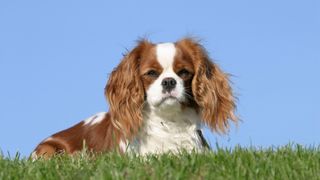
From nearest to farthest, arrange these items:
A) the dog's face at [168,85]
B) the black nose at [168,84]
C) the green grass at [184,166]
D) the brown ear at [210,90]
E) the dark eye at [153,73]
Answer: the green grass at [184,166]
the black nose at [168,84]
the dog's face at [168,85]
the dark eye at [153,73]
the brown ear at [210,90]

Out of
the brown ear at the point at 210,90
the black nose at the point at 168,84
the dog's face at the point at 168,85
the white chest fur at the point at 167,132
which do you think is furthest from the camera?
the brown ear at the point at 210,90

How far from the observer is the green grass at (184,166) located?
20.2ft

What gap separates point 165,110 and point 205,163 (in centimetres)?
250

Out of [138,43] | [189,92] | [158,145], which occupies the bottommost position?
[158,145]

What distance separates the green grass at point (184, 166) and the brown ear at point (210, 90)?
2134 mm

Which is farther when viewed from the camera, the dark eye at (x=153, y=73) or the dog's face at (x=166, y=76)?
the dark eye at (x=153, y=73)

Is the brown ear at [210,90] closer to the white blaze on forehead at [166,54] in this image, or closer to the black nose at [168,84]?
the white blaze on forehead at [166,54]

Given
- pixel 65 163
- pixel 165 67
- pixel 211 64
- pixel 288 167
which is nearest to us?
pixel 288 167

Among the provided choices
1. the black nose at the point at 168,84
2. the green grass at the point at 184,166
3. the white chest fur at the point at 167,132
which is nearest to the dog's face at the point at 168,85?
the black nose at the point at 168,84

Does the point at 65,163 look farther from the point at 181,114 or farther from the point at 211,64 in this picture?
the point at 211,64

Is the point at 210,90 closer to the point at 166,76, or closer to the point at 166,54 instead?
the point at 166,54

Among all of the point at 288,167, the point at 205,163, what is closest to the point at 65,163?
the point at 205,163

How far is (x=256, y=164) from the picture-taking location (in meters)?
6.67

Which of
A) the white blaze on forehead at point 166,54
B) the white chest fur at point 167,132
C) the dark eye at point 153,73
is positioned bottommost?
the white chest fur at point 167,132
